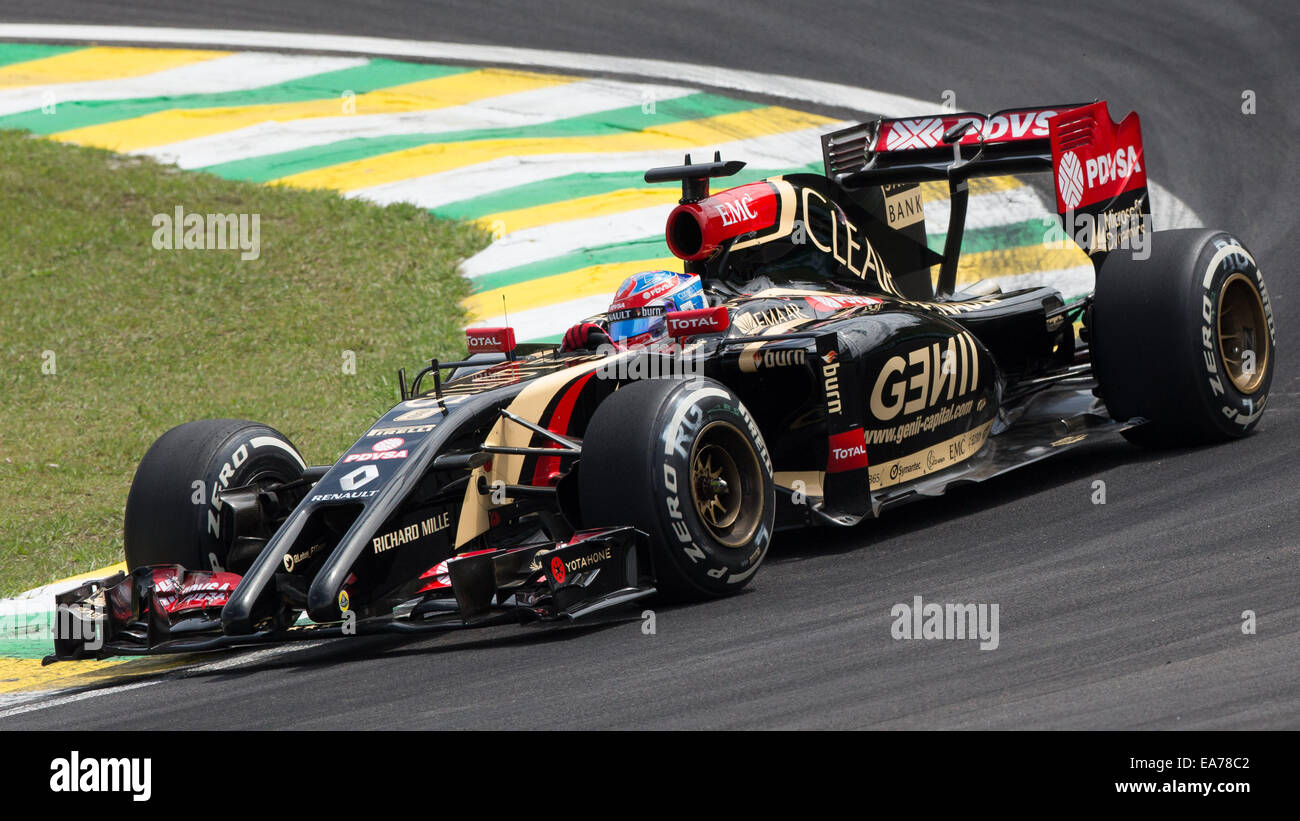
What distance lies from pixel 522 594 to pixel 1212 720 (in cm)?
258

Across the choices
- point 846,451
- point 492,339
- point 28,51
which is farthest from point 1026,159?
point 28,51

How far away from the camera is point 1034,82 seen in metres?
14.7

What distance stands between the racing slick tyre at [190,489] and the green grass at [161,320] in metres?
1.47

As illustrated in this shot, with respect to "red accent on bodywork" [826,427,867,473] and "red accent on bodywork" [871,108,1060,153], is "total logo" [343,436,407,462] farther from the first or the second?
"red accent on bodywork" [871,108,1060,153]

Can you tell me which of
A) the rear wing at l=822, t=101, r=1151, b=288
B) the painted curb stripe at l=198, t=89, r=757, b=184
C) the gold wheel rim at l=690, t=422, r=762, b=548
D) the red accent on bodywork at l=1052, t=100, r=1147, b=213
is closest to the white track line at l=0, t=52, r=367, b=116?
the painted curb stripe at l=198, t=89, r=757, b=184

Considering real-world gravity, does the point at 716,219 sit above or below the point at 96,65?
below

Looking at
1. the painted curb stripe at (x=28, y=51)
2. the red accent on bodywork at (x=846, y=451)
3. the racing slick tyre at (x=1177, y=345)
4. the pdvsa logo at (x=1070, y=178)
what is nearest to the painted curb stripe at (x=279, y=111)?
the painted curb stripe at (x=28, y=51)

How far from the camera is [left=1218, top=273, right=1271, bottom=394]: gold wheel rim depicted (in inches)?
324

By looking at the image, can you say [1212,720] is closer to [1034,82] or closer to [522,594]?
[522,594]

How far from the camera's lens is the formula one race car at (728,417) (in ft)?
20.0

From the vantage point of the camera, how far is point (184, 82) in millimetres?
15828

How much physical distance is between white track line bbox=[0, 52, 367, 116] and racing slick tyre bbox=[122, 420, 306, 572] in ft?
30.4

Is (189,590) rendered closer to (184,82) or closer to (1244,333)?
(1244,333)

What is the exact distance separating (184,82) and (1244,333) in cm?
1107
